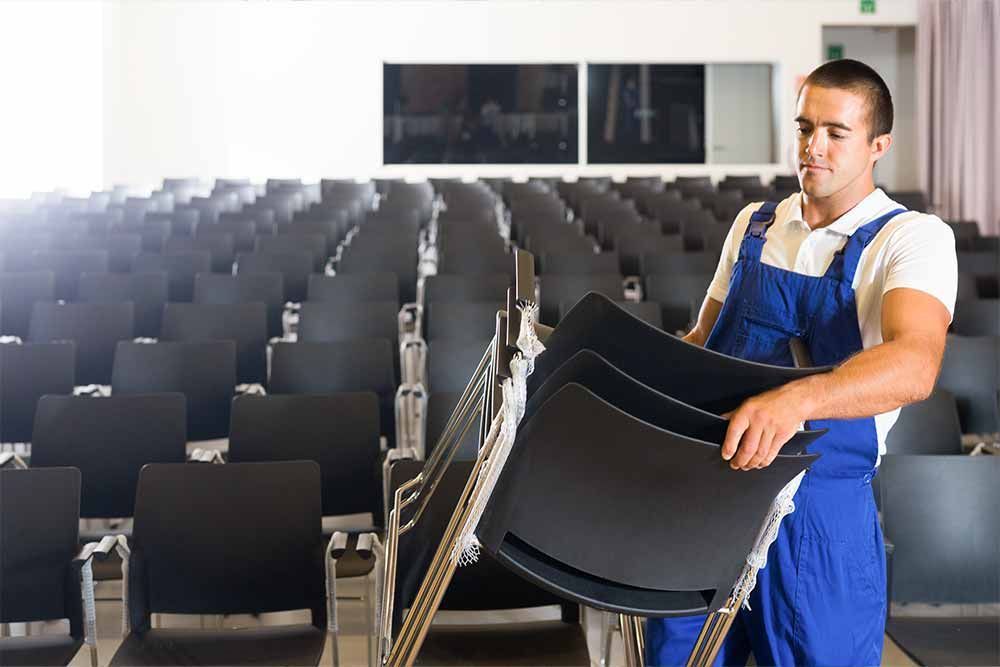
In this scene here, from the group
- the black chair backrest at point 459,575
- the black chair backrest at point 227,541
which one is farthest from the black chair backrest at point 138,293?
the black chair backrest at point 459,575

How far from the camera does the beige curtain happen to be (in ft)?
32.9

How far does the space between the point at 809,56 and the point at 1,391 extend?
12.5 m

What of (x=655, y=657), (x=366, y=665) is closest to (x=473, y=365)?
(x=366, y=665)

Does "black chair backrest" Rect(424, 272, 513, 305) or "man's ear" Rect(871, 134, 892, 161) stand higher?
"man's ear" Rect(871, 134, 892, 161)

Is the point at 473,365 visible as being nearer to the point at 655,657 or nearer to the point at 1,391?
the point at 1,391

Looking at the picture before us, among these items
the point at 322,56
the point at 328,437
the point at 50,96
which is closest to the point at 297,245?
the point at 328,437

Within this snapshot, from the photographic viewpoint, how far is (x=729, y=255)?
204 centimetres

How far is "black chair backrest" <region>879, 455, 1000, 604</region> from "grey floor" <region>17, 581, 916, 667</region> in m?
0.32

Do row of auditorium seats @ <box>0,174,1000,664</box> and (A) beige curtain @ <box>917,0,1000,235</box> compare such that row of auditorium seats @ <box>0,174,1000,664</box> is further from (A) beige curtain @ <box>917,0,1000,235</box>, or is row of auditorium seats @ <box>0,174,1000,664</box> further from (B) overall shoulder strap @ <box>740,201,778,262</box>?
(A) beige curtain @ <box>917,0,1000,235</box>

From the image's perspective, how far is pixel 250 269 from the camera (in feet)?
20.4

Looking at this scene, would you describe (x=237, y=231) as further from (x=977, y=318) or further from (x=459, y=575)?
(x=459, y=575)

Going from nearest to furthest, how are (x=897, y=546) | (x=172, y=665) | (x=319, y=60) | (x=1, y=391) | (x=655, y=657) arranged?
(x=655, y=657) < (x=172, y=665) < (x=897, y=546) < (x=1, y=391) < (x=319, y=60)

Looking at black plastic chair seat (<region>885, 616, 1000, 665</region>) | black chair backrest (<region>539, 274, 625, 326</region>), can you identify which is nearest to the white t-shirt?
black plastic chair seat (<region>885, 616, 1000, 665</region>)

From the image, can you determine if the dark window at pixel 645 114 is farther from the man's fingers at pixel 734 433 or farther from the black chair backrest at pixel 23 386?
the man's fingers at pixel 734 433
